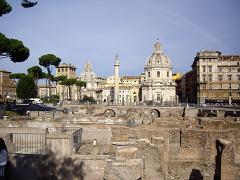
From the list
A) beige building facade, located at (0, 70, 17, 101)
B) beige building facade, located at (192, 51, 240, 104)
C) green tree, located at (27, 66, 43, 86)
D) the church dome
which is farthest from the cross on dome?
beige building facade, located at (0, 70, 17, 101)

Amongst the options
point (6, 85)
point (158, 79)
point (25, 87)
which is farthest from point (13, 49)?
point (158, 79)

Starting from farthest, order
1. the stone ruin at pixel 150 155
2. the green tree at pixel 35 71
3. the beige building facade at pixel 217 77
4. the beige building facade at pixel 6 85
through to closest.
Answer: the beige building facade at pixel 6 85 < the beige building facade at pixel 217 77 < the green tree at pixel 35 71 < the stone ruin at pixel 150 155

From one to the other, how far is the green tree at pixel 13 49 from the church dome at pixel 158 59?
198 ft

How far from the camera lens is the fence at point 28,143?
1160 centimetres

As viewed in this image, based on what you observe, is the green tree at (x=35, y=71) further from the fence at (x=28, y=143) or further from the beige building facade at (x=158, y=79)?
the fence at (x=28, y=143)

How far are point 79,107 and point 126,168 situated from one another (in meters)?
48.2

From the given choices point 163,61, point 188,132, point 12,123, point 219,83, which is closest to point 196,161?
point 188,132

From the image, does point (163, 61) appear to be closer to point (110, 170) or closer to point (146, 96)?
point (146, 96)

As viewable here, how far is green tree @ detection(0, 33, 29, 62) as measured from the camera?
2557 centimetres

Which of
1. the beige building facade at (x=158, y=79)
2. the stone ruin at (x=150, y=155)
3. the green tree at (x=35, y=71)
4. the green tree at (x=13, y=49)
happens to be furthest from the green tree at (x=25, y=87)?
the beige building facade at (x=158, y=79)

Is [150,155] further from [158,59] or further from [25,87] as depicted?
[158,59]

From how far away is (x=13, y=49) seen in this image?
2655 cm

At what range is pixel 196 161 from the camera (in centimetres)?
1389

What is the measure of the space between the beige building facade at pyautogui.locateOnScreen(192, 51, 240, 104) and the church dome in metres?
19.4
